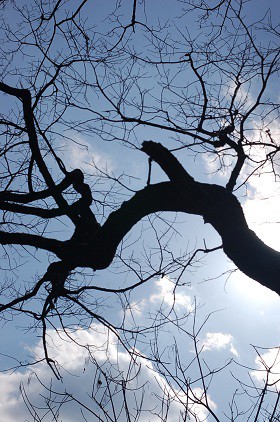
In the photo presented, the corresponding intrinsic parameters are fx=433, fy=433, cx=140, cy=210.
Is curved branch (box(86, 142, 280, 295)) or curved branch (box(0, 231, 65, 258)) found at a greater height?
curved branch (box(0, 231, 65, 258))

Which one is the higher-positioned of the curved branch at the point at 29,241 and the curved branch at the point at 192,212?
the curved branch at the point at 29,241

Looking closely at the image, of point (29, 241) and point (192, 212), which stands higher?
point (29, 241)

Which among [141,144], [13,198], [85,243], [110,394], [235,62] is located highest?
[235,62]

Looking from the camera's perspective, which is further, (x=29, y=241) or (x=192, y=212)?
(x=29, y=241)

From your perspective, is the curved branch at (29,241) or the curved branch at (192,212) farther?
the curved branch at (29,241)

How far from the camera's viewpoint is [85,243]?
427 cm

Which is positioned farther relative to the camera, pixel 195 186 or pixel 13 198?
pixel 13 198

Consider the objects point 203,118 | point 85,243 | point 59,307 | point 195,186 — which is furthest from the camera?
point 59,307

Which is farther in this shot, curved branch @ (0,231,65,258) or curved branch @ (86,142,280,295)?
curved branch @ (0,231,65,258)

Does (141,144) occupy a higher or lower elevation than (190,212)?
higher

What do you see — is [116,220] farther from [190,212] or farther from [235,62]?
[235,62]

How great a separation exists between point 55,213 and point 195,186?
1.74m

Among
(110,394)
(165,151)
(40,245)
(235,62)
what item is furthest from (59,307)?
(235,62)

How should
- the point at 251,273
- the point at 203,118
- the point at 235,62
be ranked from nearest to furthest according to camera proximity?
the point at 251,273
the point at 203,118
the point at 235,62
